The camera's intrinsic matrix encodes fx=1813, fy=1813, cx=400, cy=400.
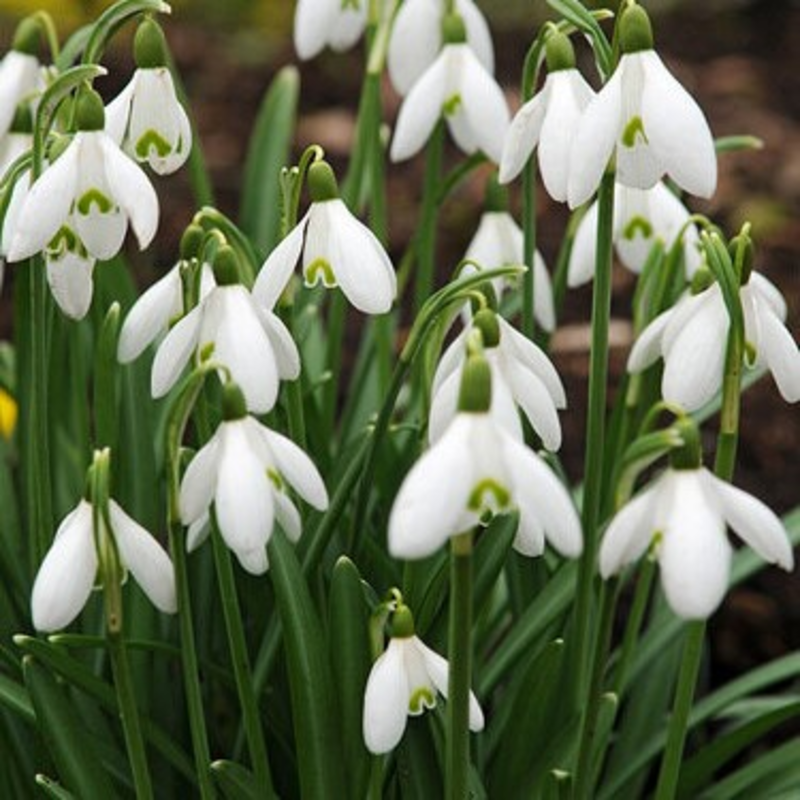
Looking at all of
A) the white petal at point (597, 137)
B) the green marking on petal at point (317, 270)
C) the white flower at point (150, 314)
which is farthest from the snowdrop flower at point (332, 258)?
the white petal at point (597, 137)

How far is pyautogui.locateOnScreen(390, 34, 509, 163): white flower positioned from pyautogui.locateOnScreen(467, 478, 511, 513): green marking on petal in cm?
96

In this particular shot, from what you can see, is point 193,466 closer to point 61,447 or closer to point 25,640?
point 25,640

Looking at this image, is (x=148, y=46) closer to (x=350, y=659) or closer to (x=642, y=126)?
(x=642, y=126)

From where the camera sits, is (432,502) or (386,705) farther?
(386,705)

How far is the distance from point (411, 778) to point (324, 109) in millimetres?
3139

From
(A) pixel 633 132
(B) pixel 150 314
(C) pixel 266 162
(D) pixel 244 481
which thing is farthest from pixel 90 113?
(C) pixel 266 162

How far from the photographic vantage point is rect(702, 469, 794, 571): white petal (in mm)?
1505

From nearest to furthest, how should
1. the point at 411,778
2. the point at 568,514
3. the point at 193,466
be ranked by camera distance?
the point at 568,514 < the point at 193,466 < the point at 411,778

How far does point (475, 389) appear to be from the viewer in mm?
1417

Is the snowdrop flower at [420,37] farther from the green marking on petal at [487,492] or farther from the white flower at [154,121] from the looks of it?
the green marking on petal at [487,492]

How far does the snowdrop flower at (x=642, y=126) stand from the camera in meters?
1.70

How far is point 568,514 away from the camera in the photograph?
1.42 metres

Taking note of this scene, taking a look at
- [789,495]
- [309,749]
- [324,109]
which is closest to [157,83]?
[309,749]

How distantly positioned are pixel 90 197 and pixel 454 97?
660 mm
